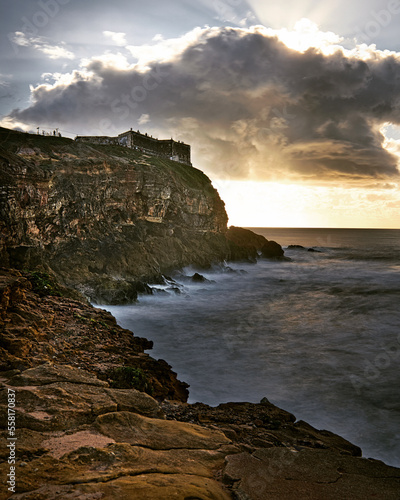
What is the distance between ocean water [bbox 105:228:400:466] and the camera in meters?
11.0

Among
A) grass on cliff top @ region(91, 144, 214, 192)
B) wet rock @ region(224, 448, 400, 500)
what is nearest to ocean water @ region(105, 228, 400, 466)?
wet rock @ region(224, 448, 400, 500)

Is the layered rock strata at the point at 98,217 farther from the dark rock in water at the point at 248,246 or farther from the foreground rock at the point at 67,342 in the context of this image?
the foreground rock at the point at 67,342

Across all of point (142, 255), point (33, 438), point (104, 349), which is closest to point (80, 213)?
point (142, 255)

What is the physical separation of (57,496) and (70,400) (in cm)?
274

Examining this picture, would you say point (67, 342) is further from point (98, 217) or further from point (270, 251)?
point (270, 251)

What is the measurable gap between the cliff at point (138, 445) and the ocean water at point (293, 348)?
2734 mm

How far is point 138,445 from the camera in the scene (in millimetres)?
5543

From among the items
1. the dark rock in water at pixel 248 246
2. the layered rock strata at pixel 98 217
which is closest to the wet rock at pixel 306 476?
the layered rock strata at pixel 98 217

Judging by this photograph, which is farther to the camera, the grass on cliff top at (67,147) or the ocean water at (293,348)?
the grass on cliff top at (67,147)

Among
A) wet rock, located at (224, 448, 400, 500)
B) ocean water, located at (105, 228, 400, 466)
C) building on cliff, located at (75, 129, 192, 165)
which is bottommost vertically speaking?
ocean water, located at (105, 228, 400, 466)

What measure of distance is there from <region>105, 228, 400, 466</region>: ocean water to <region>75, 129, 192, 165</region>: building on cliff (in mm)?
24052

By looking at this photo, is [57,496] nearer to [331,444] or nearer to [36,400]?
[36,400]

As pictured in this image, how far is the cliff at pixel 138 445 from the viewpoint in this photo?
173 inches

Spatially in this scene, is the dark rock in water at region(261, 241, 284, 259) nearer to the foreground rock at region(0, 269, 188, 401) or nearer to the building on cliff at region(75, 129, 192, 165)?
the building on cliff at region(75, 129, 192, 165)
